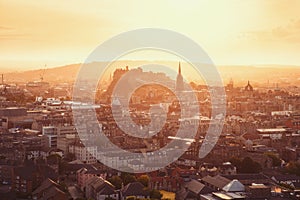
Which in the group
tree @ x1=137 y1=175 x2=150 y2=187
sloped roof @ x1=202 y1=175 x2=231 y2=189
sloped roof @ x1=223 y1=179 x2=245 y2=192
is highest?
sloped roof @ x1=223 y1=179 x2=245 y2=192

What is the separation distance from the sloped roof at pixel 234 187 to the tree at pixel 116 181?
251cm

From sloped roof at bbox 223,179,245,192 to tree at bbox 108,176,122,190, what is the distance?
2.51 metres

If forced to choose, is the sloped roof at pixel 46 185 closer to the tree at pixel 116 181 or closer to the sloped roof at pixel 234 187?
the tree at pixel 116 181

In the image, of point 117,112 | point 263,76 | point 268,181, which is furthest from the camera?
point 263,76

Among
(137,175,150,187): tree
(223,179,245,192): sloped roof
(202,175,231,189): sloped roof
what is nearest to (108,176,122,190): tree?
(137,175,150,187): tree

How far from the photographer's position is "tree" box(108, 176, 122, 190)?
1314 centimetres

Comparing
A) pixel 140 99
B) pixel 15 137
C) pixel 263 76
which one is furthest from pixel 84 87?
pixel 263 76

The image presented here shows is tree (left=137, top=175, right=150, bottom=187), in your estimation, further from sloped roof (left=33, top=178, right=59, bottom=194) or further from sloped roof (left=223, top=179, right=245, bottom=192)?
sloped roof (left=223, top=179, right=245, bottom=192)

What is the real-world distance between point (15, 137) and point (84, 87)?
28.7m

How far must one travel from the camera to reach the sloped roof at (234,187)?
11.4m

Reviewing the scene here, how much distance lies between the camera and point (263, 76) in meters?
87.4

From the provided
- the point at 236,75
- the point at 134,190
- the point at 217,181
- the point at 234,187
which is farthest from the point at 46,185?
the point at 236,75

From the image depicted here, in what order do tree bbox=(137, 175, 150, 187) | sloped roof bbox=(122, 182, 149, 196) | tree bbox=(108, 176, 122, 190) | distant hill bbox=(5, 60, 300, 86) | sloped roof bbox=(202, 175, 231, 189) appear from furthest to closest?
distant hill bbox=(5, 60, 300, 86)
tree bbox=(137, 175, 150, 187)
tree bbox=(108, 176, 122, 190)
sloped roof bbox=(202, 175, 231, 189)
sloped roof bbox=(122, 182, 149, 196)

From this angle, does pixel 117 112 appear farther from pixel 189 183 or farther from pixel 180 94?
pixel 189 183
